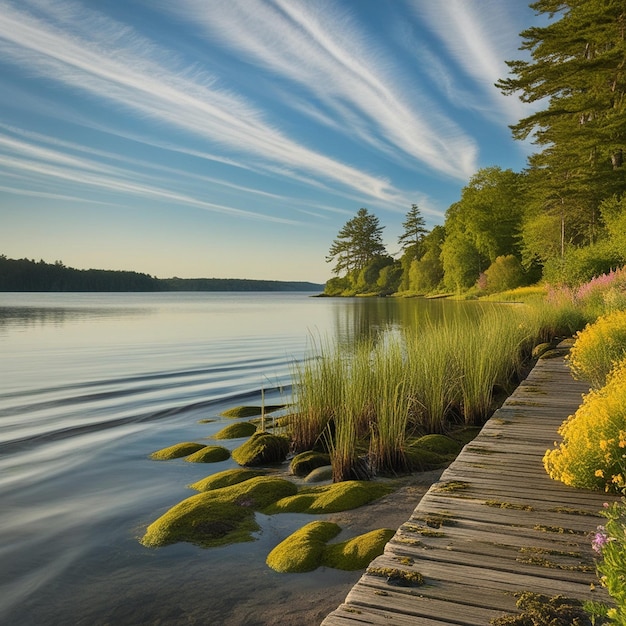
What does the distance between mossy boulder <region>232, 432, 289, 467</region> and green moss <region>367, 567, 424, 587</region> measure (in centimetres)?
416

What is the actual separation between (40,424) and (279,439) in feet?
16.2

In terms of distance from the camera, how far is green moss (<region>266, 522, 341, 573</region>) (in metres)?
4.05

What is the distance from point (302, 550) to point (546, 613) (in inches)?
87.9

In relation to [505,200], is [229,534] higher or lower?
lower

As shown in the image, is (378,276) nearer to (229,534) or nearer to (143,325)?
(143,325)

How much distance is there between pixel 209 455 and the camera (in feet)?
23.2

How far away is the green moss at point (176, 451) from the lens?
7361 millimetres

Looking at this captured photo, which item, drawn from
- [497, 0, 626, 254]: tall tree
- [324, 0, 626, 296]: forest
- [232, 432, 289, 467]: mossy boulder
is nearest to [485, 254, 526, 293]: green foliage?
[324, 0, 626, 296]: forest

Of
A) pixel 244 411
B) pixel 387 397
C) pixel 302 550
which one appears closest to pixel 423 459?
pixel 387 397

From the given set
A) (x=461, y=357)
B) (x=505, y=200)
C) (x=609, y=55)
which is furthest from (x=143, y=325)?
(x=505, y=200)

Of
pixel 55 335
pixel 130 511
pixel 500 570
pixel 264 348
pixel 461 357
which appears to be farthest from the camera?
pixel 55 335

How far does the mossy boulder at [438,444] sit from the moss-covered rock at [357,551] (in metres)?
2.59

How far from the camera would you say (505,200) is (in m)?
59.0

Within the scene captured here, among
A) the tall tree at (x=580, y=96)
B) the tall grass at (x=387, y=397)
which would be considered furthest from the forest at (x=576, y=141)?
the tall grass at (x=387, y=397)
